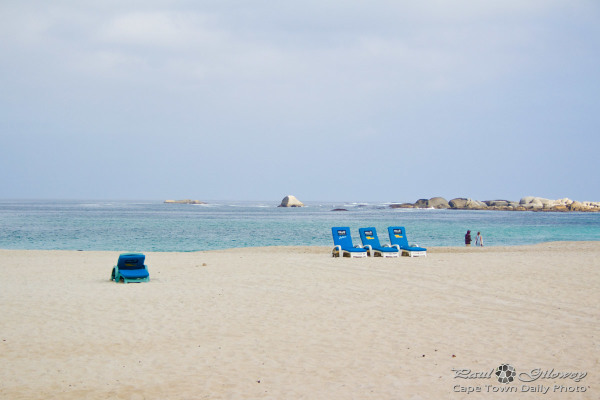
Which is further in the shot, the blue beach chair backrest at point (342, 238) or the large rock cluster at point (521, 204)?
the large rock cluster at point (521, 204)

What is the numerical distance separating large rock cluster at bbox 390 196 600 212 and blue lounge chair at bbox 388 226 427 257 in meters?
126

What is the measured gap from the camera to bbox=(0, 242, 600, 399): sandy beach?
562 cm

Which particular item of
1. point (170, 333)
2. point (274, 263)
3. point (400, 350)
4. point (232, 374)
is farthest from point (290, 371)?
point (274, 263)

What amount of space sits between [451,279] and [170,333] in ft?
26.0

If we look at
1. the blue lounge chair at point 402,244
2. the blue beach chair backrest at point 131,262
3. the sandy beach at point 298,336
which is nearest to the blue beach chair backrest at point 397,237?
the blue lounge chair at point 402,244

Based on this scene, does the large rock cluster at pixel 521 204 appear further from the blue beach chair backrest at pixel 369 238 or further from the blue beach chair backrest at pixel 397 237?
the blue beach chair backrest at pixel 369 238

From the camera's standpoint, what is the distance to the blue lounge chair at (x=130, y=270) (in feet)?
43.0

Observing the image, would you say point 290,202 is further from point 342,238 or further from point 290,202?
point 342,238

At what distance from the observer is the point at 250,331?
7.96 metres

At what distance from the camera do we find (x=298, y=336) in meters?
7.63

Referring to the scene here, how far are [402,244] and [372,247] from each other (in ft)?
3.83

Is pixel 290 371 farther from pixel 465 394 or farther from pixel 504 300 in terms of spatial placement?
pixel 504 300

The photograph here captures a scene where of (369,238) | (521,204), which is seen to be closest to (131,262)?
(369,238)

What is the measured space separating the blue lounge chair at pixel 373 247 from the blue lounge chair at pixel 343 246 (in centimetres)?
47
